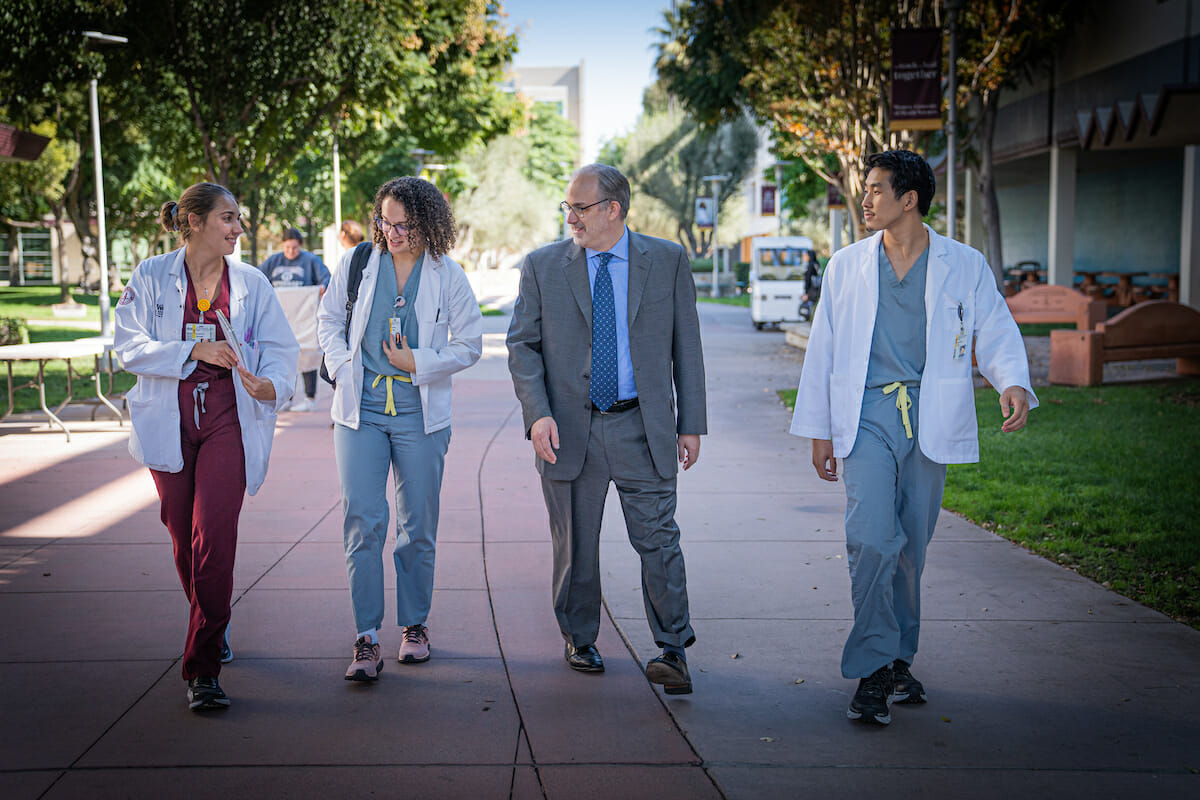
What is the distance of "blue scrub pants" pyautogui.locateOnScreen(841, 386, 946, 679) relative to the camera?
4.32 metres

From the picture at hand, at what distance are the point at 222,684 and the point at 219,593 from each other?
42 centimetres

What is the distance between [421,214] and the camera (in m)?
4.87

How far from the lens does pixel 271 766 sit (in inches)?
151

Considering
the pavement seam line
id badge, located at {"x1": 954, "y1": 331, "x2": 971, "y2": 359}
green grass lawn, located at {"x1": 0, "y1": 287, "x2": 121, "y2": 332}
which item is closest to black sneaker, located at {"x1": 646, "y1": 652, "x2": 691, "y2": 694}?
the pavement seam line

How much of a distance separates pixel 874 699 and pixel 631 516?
1.10 metres

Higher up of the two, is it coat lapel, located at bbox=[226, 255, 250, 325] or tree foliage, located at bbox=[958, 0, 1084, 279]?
tree foliage, located at bbox=[958, 0, 1084, 279]

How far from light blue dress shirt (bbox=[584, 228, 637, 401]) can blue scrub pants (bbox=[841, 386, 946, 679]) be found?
2.84 ft

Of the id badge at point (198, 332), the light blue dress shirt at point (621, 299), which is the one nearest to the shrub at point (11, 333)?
the id badge at point (198, 332)

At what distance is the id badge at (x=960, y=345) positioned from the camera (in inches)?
171

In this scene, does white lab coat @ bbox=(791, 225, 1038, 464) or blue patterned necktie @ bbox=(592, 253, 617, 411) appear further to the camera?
blue patterned necktie @ bbox=(592, 253, 617, 411)

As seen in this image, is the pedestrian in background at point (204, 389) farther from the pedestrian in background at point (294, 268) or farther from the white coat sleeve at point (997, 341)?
the pedestrian in background at point (294, 268)

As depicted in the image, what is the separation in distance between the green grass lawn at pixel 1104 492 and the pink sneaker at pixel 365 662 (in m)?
3.62

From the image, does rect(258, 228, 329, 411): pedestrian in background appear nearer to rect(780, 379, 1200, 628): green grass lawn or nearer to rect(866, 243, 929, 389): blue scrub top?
rect(780, 379, 1200, 628): green grass lawn

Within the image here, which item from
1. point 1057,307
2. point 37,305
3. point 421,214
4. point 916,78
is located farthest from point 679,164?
point 421,214
